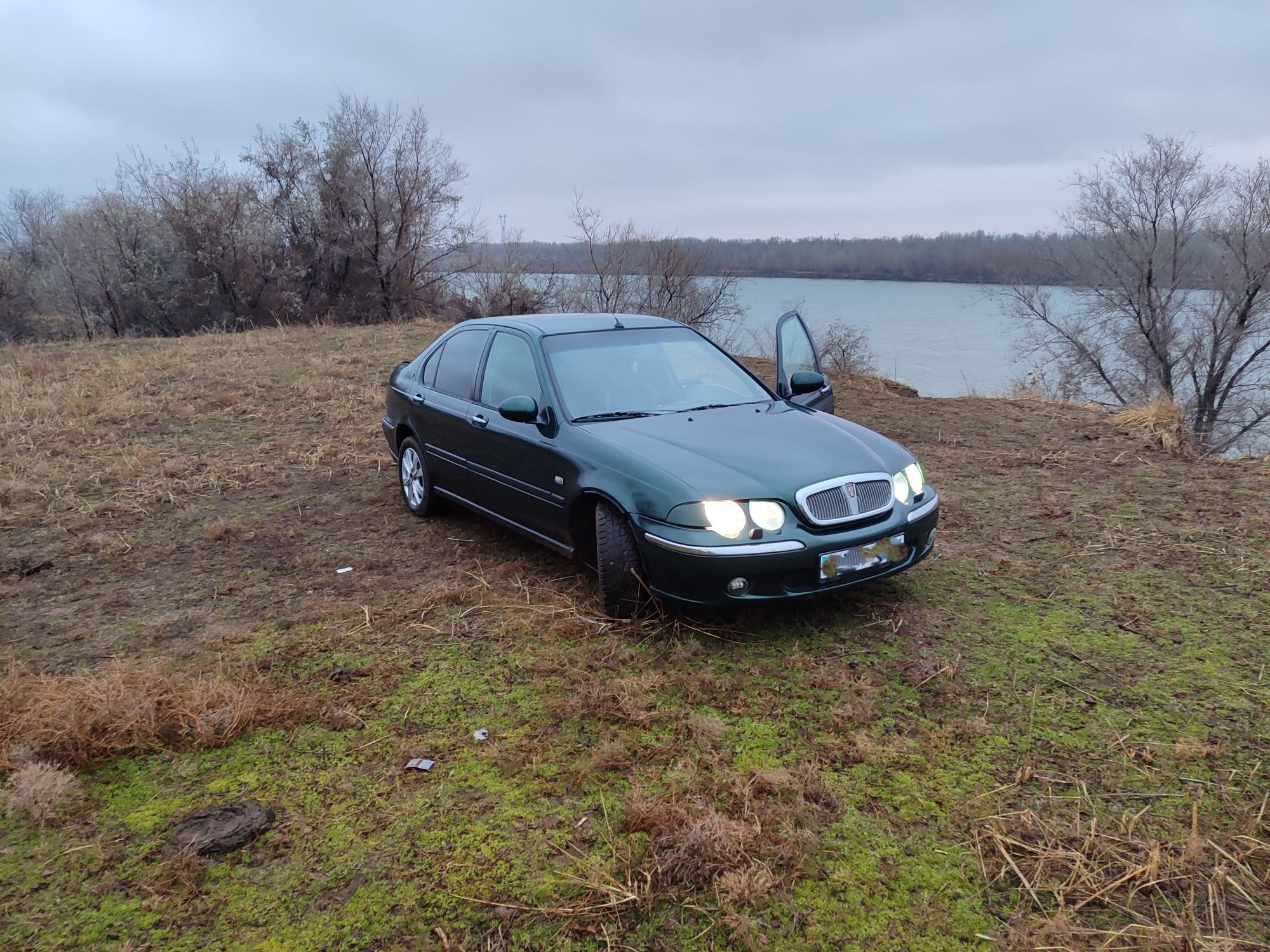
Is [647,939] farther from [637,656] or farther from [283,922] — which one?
[637,656]

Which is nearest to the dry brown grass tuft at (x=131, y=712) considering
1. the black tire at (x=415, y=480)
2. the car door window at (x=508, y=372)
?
the car door window at (x=508, y=372)

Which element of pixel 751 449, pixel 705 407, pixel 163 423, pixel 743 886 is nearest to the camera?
pixel 743 886

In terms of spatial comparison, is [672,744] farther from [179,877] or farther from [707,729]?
[179,877]

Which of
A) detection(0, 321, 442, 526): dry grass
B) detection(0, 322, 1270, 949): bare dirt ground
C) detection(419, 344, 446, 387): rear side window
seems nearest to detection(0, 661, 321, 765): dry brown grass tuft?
detection(0, 322, 1270, 949): bare dirt ground

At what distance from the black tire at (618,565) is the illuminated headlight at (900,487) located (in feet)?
4.45

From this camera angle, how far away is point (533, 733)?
317 cm

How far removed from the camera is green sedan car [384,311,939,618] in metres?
3.68

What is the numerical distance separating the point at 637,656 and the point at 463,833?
132 centimetres

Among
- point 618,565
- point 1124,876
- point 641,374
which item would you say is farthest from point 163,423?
point 1124,876

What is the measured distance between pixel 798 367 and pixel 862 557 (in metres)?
2.52

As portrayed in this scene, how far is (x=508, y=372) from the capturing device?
5.01m

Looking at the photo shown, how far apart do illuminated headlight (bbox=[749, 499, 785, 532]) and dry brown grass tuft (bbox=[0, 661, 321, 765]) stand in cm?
206

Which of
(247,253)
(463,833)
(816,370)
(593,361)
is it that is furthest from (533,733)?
(247,253)

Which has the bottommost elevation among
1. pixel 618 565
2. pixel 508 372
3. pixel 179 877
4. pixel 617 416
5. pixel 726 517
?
pixel 179 877
